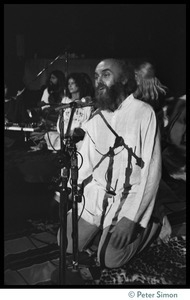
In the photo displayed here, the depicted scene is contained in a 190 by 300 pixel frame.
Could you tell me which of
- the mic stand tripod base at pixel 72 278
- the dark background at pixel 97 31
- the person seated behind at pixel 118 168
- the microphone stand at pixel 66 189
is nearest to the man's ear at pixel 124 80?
the person seated behind at pixel 118 168

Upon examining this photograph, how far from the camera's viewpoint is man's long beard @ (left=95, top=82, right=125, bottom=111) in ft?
4.66

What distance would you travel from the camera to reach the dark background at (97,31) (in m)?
1.48

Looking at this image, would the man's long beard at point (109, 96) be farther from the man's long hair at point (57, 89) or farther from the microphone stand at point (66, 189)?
the microphone stand at point (66, 189)

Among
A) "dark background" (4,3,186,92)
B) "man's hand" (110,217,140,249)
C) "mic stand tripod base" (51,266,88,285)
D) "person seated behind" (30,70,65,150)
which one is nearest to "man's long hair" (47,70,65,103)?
"person seated behind" (30,70,65,150)

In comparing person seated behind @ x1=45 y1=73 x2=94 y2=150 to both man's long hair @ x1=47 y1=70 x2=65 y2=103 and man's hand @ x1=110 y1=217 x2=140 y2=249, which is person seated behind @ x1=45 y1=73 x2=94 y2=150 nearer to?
man's long hair @ x1=47 y1=70 x2=65 y2=103

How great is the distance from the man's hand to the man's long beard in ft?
1.61

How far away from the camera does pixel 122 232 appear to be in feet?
4.80

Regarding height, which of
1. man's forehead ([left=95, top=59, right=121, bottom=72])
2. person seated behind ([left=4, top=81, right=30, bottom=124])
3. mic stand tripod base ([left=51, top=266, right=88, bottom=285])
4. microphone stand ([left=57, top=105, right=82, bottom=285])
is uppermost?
man's forehead ([left=95, top=59, right=121, bottom=72])

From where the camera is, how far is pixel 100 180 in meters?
1.50

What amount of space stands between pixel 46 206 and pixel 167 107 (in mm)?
700

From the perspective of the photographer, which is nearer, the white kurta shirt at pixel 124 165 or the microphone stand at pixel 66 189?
the microphone stand at pixel 66 189

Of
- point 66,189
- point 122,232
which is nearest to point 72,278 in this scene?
point 122,232

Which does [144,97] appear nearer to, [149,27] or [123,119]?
[123,119]

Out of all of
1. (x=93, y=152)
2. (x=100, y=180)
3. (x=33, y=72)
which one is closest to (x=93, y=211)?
(x=100, y=180)
